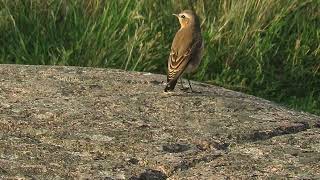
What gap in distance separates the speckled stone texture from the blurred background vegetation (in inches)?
70.6

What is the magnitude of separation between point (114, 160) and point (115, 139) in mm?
262

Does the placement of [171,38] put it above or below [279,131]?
below

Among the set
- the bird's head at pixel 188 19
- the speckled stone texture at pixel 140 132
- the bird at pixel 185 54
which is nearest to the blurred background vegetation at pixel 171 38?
the bird's head at pixel 188 19

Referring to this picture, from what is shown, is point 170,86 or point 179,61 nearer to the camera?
point 170,86

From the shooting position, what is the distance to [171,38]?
24.8 ft

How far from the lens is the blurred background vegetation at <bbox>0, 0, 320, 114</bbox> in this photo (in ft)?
23.0

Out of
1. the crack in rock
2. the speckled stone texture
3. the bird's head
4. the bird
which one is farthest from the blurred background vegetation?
the crack in rock

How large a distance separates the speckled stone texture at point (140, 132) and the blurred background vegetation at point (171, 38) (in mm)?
1792

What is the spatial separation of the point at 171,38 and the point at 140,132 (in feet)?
11.8

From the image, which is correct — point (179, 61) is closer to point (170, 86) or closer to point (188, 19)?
point (170, 86)

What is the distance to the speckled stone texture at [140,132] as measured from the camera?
11.7 feet

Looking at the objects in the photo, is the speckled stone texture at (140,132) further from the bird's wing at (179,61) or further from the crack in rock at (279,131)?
the bird's wing at (179,61)

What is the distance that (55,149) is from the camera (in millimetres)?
3738

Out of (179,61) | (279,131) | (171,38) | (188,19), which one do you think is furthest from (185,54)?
(171,38)
